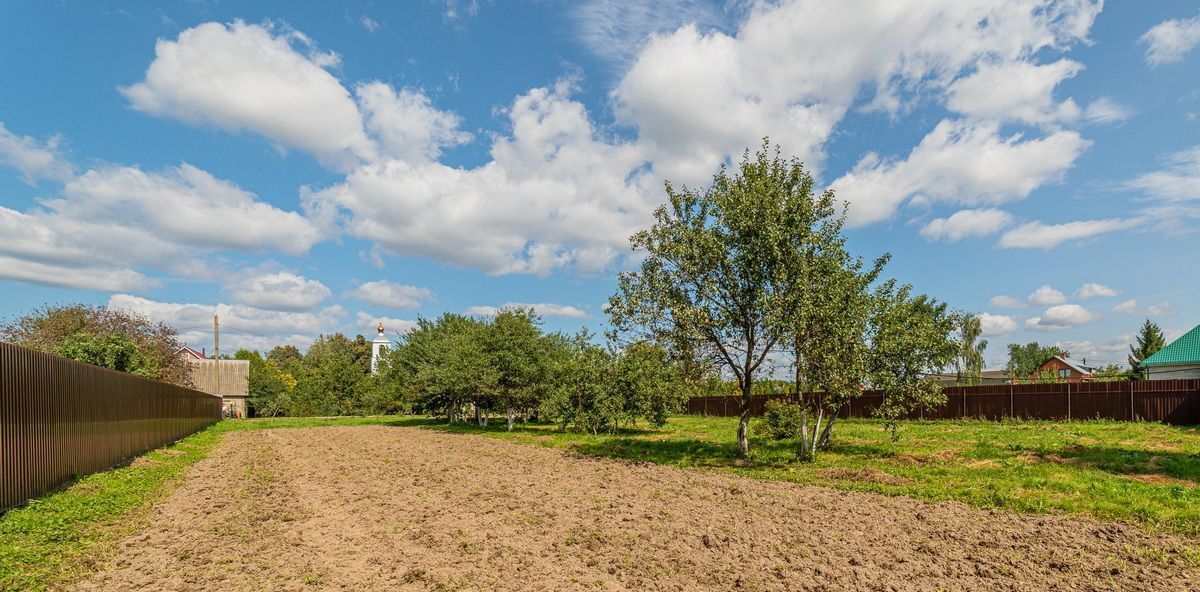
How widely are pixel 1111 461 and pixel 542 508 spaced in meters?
13.7

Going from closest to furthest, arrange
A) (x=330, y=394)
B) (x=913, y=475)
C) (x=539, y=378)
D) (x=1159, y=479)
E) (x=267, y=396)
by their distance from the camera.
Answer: (x=1159, y=479) → (x=913, y=475) → (x=539, y=378) → (x=330, y=394) → (x=267, y=396)

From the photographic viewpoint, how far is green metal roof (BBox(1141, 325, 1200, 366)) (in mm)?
36625

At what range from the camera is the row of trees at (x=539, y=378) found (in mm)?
28047

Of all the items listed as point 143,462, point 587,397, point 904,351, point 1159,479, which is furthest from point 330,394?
point 1159,479

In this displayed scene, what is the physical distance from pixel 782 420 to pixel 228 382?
60.6m

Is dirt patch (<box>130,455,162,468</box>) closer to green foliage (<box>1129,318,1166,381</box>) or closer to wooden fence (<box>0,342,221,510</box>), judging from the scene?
wooden fence (<box>0,342,221,510</box>)

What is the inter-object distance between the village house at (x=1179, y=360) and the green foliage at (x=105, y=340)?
56.8 m

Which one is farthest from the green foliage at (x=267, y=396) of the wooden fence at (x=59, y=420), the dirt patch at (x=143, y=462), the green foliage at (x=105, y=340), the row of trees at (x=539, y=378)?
the dirt patch at (x=143, y=462)

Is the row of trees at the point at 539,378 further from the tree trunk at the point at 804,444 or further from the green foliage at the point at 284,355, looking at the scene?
the green foliage at the point at 284,355

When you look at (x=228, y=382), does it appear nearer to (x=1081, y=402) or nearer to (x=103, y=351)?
(x=103, y=351)

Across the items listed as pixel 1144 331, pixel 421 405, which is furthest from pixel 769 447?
pixel 1144 331

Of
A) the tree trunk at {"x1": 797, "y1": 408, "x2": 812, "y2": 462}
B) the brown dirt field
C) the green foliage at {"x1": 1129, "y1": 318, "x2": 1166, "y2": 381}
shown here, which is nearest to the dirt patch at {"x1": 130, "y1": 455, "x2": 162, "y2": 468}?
the brown dirt field

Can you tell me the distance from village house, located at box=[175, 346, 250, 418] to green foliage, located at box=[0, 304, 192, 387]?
1430cm

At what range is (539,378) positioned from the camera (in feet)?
108
